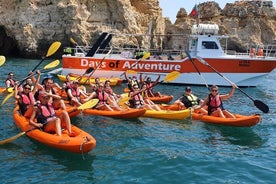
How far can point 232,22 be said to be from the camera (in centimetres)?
5538

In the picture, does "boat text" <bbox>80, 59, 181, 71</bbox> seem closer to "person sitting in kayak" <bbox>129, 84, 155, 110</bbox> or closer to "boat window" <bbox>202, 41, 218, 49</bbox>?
"boat window" <bbox>202, 41, 218, 49</bbox>

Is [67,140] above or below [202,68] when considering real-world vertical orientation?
below

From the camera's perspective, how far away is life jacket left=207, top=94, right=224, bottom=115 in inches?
475

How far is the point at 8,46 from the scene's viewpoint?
42281 mm

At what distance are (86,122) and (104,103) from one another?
1.19 m

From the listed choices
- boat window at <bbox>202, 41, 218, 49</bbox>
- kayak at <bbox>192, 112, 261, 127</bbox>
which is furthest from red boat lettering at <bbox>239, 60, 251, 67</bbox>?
kayak at <bbox>192, 112, 261, 127</bbox>

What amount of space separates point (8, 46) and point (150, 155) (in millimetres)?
37275

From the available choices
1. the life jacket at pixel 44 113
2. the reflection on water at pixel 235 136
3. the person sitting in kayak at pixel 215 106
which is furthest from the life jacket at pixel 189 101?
the life jacket at pixel 44 113

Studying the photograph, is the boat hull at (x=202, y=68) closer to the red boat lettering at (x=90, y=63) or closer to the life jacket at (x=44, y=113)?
the red boat lettering at (x=90, y=63)

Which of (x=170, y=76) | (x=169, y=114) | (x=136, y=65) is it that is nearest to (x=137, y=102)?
(x=169, y=114)

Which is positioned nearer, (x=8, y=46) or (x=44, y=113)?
(x=44, y=113)

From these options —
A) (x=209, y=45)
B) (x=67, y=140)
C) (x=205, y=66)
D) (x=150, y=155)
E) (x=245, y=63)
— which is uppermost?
(x=209, y=45)

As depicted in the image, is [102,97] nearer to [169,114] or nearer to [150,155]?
[169,114]

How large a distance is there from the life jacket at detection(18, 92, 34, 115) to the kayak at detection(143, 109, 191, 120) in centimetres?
407
